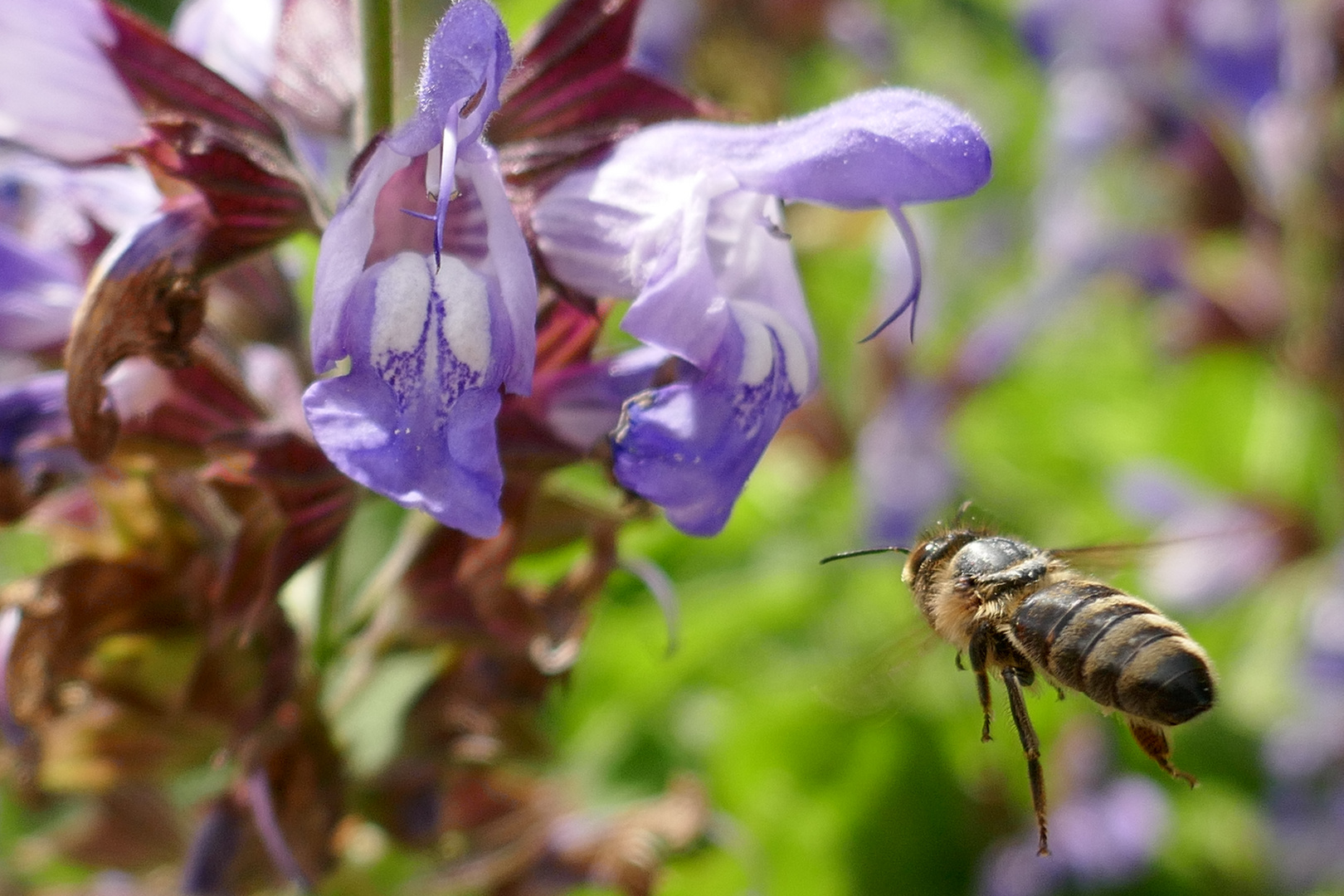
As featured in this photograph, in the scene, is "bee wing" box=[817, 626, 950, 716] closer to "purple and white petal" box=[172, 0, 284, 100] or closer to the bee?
the bee

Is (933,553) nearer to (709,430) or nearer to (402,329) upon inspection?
(709,430)

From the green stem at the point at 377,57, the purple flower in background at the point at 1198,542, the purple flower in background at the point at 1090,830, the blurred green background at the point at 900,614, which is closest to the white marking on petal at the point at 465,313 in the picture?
→ the green stem at the point at 377,57

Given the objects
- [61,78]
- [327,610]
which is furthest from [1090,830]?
[61,78]

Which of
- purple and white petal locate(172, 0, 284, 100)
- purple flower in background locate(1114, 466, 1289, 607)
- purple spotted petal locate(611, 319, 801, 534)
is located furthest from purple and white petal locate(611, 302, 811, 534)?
purple flower in background locate(1114, 466, 1289, 607)

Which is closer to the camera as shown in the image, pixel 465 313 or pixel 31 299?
pixel 465 313

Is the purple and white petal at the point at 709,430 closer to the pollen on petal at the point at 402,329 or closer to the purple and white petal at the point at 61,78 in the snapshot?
the pollen on petal at the point at 402,329

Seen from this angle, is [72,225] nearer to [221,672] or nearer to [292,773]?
[221,672]

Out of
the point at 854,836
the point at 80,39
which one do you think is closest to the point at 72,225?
the point at 80,39
